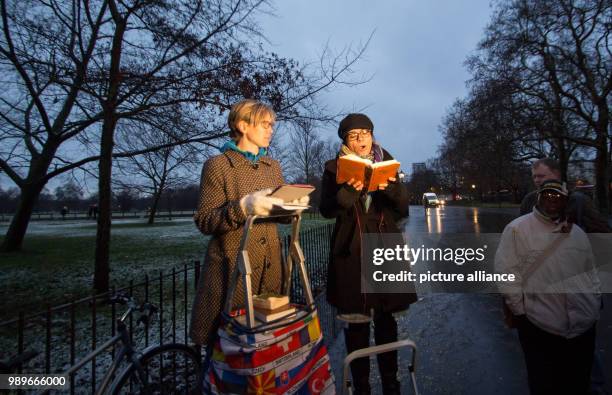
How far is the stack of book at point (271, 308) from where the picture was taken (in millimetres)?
1660

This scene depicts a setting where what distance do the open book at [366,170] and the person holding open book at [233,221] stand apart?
39cm

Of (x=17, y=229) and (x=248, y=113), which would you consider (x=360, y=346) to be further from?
(x=17, y=229)

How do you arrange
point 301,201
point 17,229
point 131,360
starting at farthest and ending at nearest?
1. point 17,229
2. point 131,360
3. point 301,201

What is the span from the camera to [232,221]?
5.66 feet

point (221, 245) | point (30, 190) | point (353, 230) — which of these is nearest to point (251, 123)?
point (221, 245)

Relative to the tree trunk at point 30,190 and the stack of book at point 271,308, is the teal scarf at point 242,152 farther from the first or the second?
the tree trunk at point 30,190

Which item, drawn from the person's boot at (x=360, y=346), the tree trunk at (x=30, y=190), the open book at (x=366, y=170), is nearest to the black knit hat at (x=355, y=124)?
the open book at (x=366, y=170)

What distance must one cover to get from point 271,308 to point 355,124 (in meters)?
1.33

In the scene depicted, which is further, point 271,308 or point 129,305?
point 129,305

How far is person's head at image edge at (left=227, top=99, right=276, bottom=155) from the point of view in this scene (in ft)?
6.53

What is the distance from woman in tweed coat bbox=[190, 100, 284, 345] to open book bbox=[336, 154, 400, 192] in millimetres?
464

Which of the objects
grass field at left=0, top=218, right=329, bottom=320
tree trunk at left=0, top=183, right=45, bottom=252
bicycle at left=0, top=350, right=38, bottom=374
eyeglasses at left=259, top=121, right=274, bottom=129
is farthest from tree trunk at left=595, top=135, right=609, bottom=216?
tree trunk at left=0, top=183, right=45, bottom=252

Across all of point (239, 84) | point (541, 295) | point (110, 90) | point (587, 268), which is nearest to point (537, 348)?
point (541, 295)


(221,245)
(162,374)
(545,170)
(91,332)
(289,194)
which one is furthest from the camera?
(91,332)
